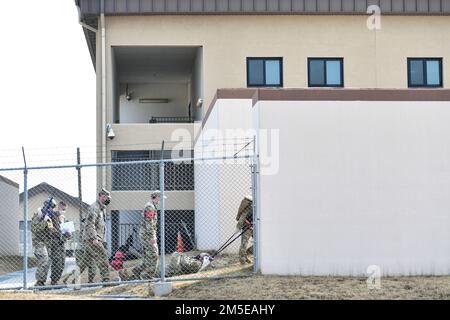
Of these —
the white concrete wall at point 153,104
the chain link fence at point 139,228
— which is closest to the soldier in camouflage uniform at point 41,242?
the chain link fence at point 139,228

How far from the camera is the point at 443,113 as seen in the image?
45.0 ft

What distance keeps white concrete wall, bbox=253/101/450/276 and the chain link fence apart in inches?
26.5

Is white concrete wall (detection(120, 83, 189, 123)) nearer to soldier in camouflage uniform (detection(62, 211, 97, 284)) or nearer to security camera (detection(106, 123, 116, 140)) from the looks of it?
security camera (detection(106, 123, 116, 140))

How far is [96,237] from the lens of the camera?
14.1 m

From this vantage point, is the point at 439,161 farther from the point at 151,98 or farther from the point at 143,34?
the point at 151,98

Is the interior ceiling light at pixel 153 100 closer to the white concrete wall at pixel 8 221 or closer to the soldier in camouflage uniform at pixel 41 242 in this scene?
the white concrete wall at pixel 8 221

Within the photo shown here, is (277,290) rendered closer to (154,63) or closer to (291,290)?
(291,290)

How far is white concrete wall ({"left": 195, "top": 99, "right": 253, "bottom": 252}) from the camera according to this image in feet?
59.4

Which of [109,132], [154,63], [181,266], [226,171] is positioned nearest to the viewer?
Result: [181,266]

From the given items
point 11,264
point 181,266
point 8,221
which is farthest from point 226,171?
point 8,221

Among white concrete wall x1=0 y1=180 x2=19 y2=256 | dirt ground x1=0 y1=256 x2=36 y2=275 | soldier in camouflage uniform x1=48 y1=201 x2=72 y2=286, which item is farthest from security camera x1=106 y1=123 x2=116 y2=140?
soldier in camouflage uniform x1=48 y1=201 x2=72 y2=286

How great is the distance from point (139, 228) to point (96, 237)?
1331mm

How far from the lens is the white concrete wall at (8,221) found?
26578 millimetres
